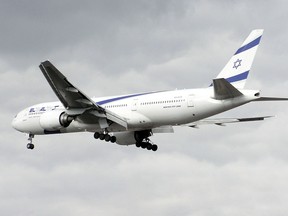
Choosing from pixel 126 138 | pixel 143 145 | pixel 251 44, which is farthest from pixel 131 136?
pixel 251 44

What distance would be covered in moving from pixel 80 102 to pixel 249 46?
41.4 feet

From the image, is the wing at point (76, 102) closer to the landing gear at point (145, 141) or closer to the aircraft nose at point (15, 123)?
the landing gear at point (145, 141)

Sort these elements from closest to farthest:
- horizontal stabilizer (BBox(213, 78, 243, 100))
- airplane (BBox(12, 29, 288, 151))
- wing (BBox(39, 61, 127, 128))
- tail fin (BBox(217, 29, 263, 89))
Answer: horizontal stabilizer (BBox(213, 78, 243, 100))
airplane (BBox(12, 29, 288, 151))
wing (BBox(39, 61, 127, 128))
tail fin (BBox(217, 29, 263, 89))

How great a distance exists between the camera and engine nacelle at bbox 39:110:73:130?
5272 centimetres

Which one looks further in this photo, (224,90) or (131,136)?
(131,136)

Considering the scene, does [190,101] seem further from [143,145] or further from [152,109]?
[143,145]

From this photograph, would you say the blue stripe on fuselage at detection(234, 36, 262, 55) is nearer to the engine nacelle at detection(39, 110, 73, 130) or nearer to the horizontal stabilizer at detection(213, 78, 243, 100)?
the horizontal stabilizer at detection(213, 78, 243, 100)

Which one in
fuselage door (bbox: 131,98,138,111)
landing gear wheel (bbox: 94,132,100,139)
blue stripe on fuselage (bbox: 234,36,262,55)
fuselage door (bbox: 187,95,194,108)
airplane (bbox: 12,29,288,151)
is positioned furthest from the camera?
landing gear wheel (bbox: 94,132,100,139)

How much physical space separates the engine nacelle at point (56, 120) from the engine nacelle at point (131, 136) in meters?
5.97

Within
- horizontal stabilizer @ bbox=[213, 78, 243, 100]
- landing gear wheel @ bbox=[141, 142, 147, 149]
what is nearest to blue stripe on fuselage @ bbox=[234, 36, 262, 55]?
horizontal stabilizer @ bbox=[213, 78, 243, 100]

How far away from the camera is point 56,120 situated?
52.8 metres

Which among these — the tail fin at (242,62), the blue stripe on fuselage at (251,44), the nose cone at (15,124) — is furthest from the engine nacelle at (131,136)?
the blue stripe on fuselage at (251,44)

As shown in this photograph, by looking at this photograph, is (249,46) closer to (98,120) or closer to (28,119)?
(98,120)

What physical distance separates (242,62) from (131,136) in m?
11.2
